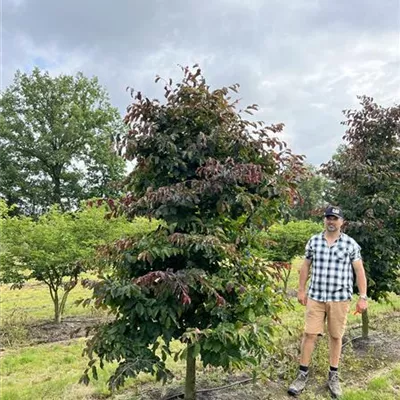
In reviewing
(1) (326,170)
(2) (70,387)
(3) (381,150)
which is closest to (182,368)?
(2) (70,387)

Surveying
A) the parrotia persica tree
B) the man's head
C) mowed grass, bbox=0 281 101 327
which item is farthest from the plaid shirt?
mowed grass, bbox=0 281 101 327

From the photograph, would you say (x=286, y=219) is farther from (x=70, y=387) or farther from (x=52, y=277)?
(x=52, y=277)

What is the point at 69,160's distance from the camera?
95.1 ft

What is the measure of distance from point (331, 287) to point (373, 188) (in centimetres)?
198

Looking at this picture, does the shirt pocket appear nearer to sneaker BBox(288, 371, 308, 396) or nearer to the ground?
sneaker BBox(288, 371, 308, 396)

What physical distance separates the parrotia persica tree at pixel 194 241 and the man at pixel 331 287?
0.61 m

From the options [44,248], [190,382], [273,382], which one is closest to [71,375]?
[190,382]

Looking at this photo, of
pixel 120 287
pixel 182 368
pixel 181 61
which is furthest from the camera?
pixel 182 368

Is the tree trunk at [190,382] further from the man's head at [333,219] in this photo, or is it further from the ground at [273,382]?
the man's head at [333,219]

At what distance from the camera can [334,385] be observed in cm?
341

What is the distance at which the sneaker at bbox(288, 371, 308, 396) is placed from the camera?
3357 mm

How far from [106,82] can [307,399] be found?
3105 centimetres

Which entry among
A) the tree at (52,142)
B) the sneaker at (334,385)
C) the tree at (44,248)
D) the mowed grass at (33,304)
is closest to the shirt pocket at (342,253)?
the sneaker at (334,385)

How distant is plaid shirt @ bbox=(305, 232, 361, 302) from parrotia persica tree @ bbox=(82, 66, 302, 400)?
0.60m
